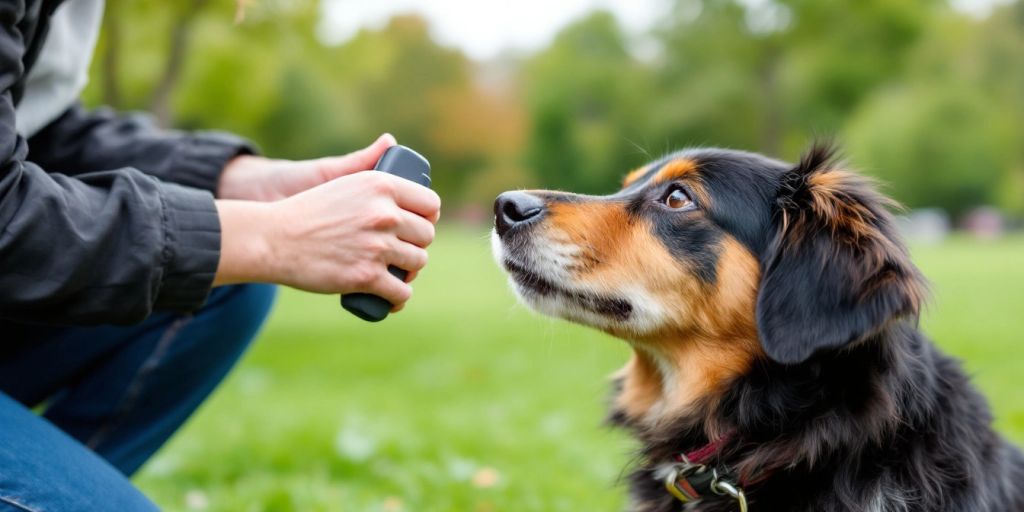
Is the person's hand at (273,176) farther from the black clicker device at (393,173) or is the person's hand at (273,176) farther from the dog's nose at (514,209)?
the dog's nose at (514,209)

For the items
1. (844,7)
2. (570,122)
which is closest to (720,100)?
(844,7)

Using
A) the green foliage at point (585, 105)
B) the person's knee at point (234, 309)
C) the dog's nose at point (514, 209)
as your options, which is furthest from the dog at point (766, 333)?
the green foliage at point (585, 105)

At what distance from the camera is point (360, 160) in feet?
7.93

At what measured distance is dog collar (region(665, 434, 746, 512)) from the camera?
2.36 m

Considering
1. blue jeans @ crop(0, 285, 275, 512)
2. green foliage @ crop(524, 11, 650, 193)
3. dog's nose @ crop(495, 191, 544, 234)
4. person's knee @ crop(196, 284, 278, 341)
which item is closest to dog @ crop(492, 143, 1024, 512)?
dog's nose @ crop(495, 191, 544, 234)

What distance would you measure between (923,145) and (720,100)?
35.5 feet

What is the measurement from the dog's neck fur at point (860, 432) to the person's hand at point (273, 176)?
130 cm

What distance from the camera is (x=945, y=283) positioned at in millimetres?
15859

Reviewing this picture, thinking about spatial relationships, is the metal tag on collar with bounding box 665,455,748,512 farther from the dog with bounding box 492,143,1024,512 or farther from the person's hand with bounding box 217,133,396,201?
the person's hand with bounding box 217,133,396,201

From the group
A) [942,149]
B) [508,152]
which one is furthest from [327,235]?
[508,152]

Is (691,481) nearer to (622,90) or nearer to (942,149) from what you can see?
(942,149)

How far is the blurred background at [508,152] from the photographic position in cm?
417

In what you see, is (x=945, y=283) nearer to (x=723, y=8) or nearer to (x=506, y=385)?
(x=506, y=385)

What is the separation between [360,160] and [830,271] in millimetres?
1260
